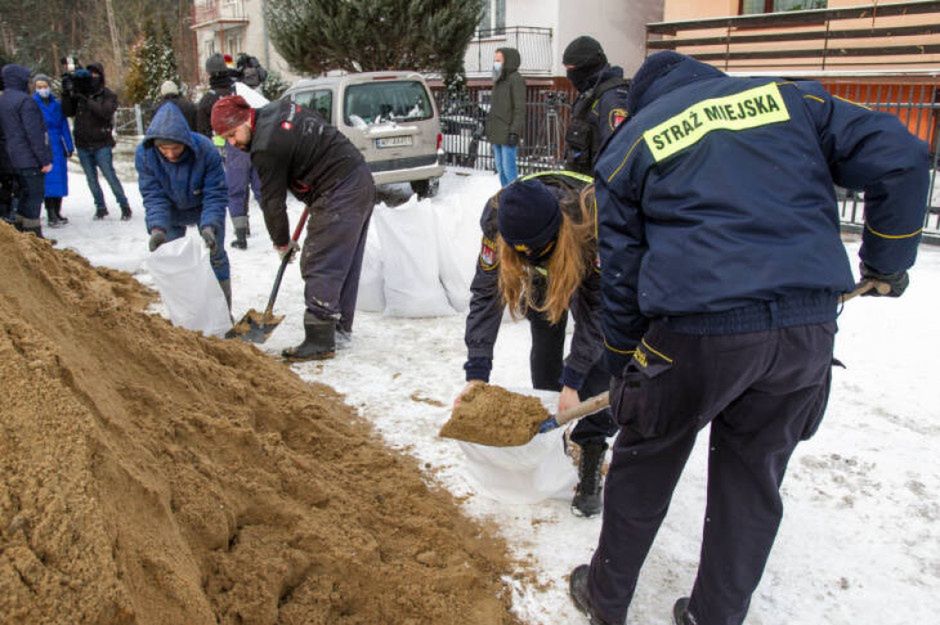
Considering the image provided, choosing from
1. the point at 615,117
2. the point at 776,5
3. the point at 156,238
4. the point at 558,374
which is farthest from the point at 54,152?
the point at 776,5

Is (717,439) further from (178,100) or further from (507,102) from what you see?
(178,100)

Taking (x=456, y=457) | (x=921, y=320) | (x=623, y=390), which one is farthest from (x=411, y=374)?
(x=921, y=320)

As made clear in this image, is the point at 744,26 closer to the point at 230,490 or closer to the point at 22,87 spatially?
the point at 22,87

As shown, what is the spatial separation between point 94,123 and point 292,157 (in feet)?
17.3

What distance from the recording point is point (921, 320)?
4.73 meters

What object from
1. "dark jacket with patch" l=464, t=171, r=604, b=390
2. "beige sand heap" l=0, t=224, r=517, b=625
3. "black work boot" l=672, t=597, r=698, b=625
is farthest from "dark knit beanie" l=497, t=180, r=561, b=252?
"black work boot" l=672, t=597, r=698, b=625

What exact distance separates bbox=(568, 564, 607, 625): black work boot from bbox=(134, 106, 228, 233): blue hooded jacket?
3412mm

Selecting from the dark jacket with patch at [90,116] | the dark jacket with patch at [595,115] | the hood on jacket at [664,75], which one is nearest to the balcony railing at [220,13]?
the dark jacket with patch at [90,116]

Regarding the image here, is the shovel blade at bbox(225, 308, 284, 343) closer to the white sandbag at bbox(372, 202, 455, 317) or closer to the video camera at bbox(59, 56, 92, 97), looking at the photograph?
the white sandbag at bbox(372, 202, 455, 317)

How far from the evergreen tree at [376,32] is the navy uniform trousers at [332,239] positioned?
34.0 ft

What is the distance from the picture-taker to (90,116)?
325 inches

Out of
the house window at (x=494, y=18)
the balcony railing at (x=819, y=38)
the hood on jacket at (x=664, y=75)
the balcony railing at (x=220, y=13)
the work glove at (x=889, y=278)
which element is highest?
the balcony railing at (x=220, y=13)

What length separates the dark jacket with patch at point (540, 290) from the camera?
2662 mm

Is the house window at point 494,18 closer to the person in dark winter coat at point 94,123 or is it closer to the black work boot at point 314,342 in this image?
the person in dark winter coat at point 94,123
